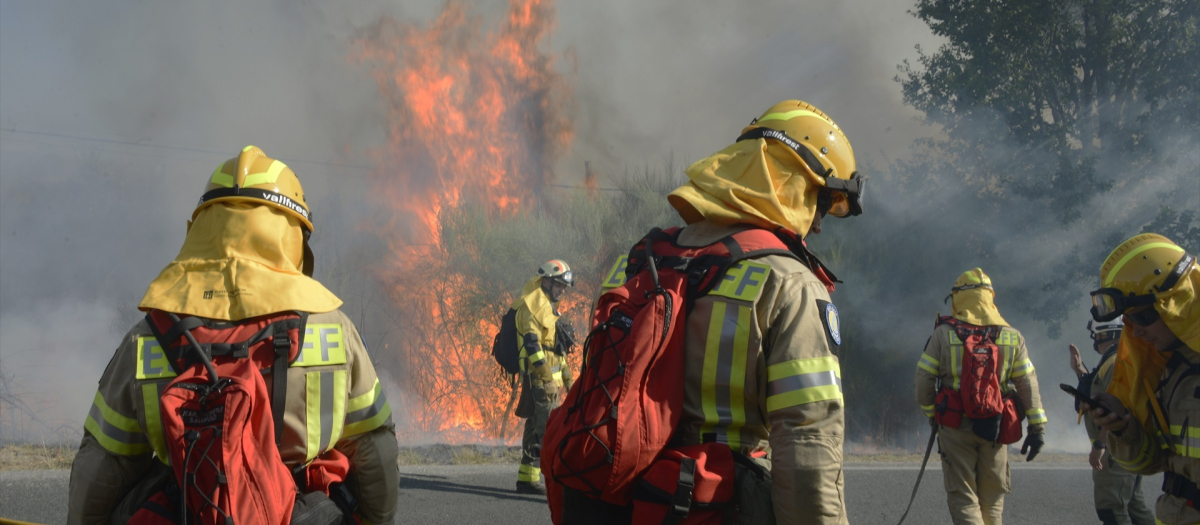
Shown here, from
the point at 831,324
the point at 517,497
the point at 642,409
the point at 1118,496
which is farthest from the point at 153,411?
the point at 1118,496

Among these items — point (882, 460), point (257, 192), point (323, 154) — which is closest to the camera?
point (257, 192)

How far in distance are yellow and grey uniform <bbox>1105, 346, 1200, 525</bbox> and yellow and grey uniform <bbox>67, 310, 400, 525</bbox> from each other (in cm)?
284

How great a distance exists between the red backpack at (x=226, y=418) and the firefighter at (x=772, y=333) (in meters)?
0.75

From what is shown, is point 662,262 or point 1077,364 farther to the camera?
point 1077,364

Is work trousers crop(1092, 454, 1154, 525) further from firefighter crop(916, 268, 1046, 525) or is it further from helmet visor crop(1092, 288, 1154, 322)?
helmet visor crop(1092, 288, 1154, 322)

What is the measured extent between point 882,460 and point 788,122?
29.9 ft

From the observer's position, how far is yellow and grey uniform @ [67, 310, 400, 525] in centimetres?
201

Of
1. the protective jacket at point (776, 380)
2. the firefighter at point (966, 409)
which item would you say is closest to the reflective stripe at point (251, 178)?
the protective jacket at point (776, 380)

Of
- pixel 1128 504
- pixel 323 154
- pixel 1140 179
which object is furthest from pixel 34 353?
pixel 1140 179

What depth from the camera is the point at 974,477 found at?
5.55m

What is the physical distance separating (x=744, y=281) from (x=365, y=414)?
1197 millimetres

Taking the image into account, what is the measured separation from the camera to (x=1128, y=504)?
5.77m

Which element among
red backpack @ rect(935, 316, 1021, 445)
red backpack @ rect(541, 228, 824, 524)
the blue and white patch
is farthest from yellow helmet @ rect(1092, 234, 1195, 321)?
red backpack @ rect(935, 316, 1021, 445)

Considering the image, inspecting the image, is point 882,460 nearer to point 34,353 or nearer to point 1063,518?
point 1063,518
